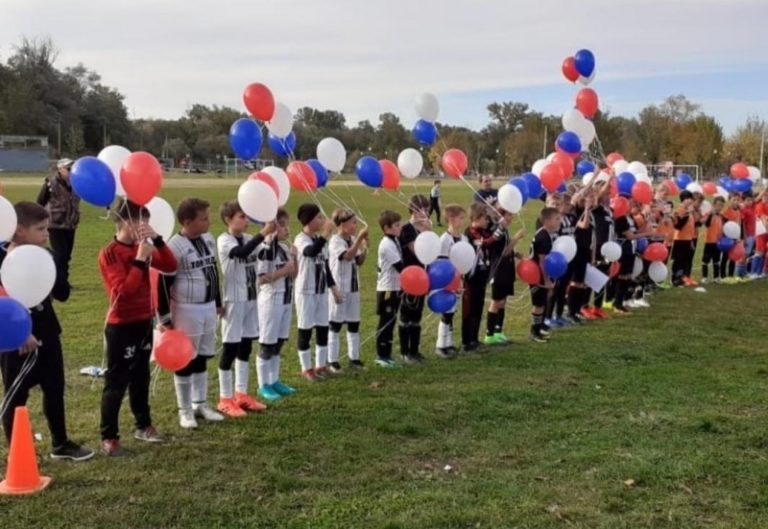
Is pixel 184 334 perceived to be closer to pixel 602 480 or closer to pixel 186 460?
pixel 186 460

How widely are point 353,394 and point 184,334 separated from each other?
191 centimetres

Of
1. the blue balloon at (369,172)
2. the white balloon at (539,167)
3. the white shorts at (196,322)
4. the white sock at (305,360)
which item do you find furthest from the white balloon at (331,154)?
the white balloon at (539,167)

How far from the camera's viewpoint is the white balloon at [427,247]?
7508 millimetres

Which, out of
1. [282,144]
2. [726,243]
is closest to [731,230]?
[726,243]

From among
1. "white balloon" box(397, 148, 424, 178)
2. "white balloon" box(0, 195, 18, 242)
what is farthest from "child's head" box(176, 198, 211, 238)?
"white balloon" box(397, 148, 424, 178)

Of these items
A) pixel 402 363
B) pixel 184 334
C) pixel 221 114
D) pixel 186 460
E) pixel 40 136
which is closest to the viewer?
pixel 186 460

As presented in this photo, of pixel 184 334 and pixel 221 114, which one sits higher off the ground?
pixel 221 114

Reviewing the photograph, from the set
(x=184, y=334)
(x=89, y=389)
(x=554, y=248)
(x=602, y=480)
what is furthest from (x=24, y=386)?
(x=554, y=248)

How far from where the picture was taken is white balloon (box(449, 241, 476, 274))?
26.1ft

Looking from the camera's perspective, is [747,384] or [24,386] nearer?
[24,386]

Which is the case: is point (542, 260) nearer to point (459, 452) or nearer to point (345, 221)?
point (345, 221)

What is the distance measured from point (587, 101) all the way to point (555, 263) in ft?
8.31

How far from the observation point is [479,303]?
882 cm

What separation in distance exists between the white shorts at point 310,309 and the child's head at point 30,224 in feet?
9.13
